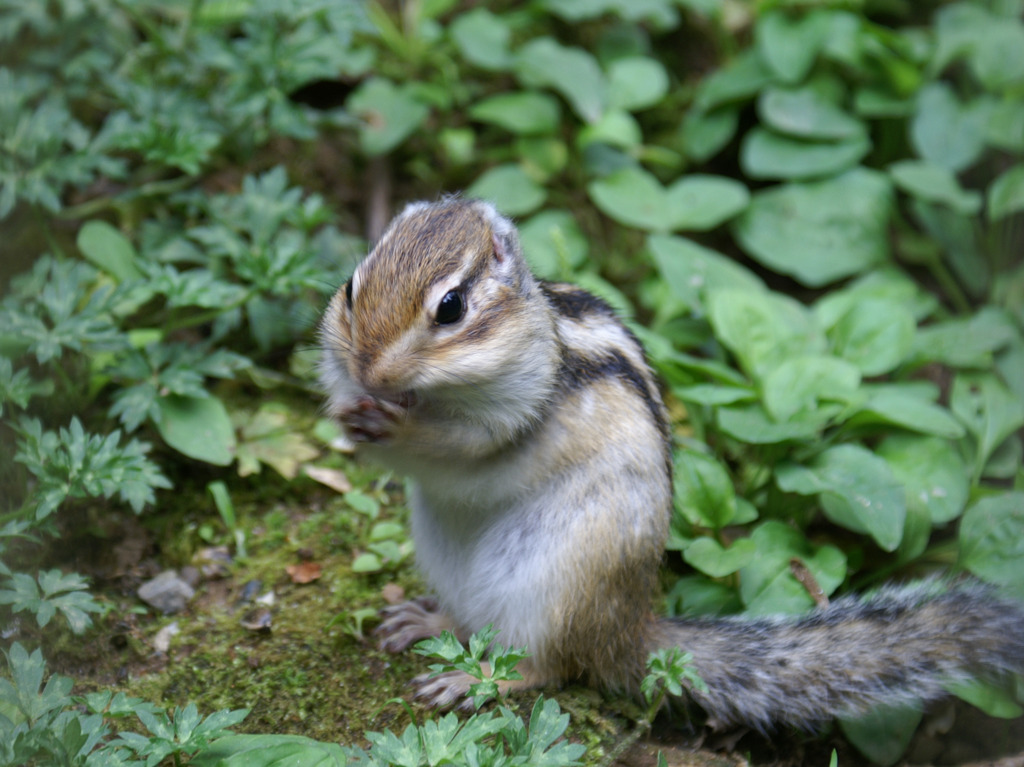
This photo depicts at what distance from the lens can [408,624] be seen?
3.24 meters

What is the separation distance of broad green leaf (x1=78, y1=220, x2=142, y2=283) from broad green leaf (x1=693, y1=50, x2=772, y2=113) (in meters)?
3.21

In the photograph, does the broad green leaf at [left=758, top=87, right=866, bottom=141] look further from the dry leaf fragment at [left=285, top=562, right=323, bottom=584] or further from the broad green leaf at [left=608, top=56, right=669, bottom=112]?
the dry leaf fragment at [left=285, top=562, right=323, bottom=584]

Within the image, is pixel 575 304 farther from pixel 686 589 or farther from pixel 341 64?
pixel 341 64

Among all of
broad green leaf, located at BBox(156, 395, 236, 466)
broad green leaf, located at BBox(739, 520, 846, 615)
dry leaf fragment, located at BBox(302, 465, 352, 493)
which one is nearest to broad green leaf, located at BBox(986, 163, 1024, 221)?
broad green leaf, located at BBox(739, 520, 846, 615)

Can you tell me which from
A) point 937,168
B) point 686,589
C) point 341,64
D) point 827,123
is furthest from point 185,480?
point 937,168

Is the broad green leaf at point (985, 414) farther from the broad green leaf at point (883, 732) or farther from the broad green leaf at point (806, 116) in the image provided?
the broad green leaf at point (806, 116)

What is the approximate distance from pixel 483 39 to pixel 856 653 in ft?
12.4

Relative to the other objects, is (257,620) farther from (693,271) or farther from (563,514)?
(693,271)

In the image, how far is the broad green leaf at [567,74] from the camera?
16.8 feet

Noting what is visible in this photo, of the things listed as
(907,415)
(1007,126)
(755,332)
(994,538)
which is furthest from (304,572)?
(1007,126)

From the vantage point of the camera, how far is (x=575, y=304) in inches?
124

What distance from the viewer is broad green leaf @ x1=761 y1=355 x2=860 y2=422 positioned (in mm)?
3506

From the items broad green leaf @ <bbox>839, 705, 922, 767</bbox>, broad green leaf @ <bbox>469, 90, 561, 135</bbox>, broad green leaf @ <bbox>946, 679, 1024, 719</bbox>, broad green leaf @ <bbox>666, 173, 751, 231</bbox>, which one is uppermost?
broad green leaf @ <bbox>469, 90, 561, 135</bbox>

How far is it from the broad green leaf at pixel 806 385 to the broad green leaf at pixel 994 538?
592mm
